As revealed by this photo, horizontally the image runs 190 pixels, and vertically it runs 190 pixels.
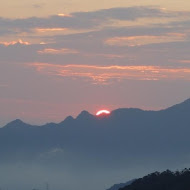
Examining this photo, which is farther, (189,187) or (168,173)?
(168,173)

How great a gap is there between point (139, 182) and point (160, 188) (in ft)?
17.5

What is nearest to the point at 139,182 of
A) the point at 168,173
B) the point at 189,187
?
the point at 168,173

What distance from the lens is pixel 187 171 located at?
337 feet

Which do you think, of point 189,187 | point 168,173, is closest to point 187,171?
point 168,173

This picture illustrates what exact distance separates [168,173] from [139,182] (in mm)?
3794

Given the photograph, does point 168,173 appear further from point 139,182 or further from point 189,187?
point 189,187

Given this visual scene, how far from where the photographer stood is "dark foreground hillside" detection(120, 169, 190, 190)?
9516 centimetres

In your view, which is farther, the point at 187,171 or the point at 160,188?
the point at 187,171

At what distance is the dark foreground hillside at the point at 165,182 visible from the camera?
95.2 meters

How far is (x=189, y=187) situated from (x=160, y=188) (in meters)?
5.02

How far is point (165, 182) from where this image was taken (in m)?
97.7

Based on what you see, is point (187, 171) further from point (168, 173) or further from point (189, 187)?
point (189, 187)

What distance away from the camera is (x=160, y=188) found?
316 ft
